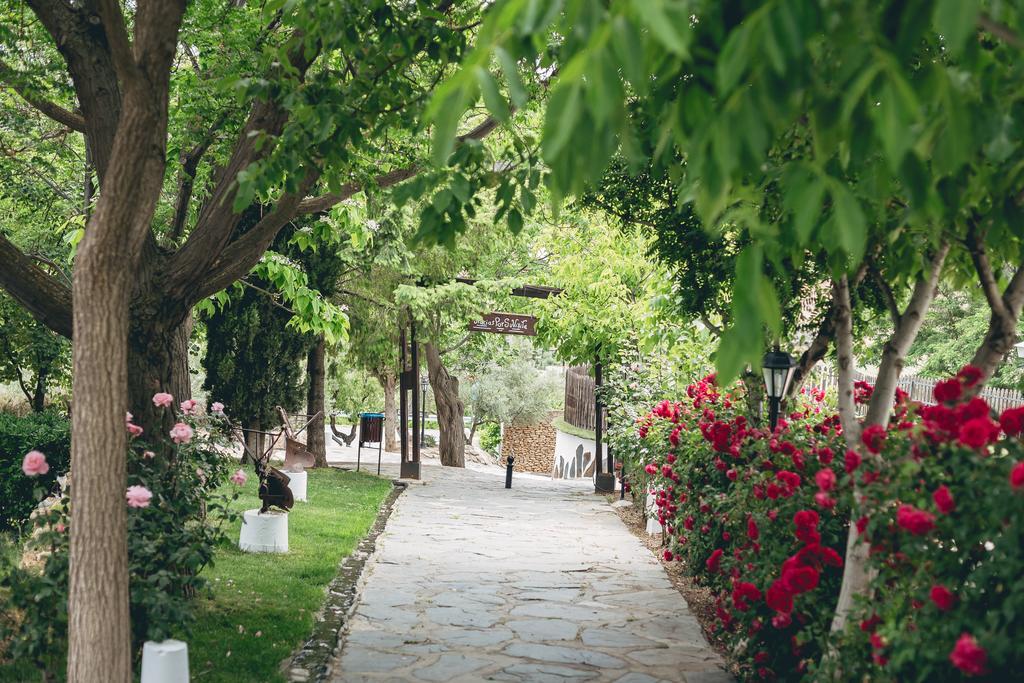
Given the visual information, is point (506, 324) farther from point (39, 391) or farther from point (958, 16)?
point (958, 16)

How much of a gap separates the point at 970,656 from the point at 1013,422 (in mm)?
1160

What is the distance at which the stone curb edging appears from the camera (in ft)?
20.2

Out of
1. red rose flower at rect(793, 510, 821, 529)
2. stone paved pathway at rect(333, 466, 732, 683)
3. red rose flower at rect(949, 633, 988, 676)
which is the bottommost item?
stone paved pathway at rect(333, 466, 732, 683)

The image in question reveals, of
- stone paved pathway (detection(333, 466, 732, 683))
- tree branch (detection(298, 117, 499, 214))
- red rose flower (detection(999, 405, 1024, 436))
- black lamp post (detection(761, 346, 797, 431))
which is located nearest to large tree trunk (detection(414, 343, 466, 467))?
stone paved pathway (detection(333, 466, 732, 683))

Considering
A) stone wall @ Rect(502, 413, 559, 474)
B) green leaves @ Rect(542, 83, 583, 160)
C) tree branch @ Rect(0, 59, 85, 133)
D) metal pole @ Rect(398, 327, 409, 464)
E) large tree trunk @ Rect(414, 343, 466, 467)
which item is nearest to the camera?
green leaves @ Rect(542, 83, 583, 160)

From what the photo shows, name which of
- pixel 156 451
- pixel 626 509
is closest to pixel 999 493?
pixel 156 451

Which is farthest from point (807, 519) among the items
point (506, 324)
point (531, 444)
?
point (531, 444)

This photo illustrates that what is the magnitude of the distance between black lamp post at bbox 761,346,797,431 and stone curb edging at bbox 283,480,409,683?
11.5 feet

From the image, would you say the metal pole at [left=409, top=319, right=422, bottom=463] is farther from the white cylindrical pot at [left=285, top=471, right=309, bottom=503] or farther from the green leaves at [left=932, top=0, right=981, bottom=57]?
the green leaves at [left=932, top=0, right=981, bottom=57]

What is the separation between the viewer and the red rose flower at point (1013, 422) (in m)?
3.85

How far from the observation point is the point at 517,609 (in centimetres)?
809

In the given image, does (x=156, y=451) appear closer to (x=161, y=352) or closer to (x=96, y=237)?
(x=161, y=352)

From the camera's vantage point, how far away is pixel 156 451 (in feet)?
21.1

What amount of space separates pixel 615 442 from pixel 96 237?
31.0 ft
